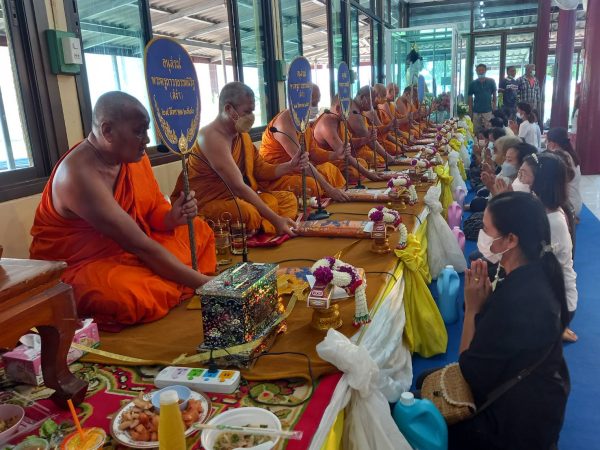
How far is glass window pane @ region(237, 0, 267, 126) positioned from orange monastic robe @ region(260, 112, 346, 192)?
98 centimetres

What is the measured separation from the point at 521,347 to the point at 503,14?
1473cm

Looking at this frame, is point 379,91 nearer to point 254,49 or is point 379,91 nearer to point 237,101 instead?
point 254,49

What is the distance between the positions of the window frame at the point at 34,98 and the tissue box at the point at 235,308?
4.71ft

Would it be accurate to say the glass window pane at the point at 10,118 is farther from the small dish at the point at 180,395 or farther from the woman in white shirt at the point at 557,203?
the woman in white shirt at the point at 557,203

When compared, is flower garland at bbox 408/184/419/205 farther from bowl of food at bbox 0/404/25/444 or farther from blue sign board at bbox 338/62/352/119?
bowl of food at bbox 0/404/25/444

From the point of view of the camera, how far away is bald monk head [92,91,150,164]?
1.86 meters

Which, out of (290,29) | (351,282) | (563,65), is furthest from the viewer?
(563,65)

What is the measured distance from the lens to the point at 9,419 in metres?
1.26

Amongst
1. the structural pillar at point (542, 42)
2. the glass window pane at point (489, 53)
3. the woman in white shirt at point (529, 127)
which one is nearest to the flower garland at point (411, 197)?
the woman in white shirt at point (529, 127)

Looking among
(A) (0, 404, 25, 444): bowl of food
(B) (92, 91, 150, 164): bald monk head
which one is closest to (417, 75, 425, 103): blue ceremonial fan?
(B) (92, 91, 150, 164): bald monk head

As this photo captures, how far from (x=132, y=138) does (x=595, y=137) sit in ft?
26.2

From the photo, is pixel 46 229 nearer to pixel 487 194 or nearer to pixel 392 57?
pixel 487 194

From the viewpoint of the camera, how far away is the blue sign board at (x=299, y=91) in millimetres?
3207

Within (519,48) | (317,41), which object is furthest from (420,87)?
(519,48)
